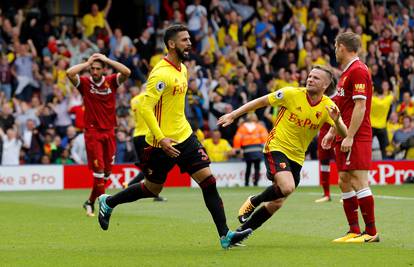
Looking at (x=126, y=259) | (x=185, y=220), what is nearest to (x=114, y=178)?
(x=185, y=220)

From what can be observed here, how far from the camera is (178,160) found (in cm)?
1155

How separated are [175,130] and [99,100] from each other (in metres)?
5.79

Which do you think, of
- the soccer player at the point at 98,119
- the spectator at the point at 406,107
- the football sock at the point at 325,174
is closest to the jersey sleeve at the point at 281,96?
the soccer player at the point at 98,119

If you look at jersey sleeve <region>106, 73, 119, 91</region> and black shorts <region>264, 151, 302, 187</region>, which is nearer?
black shorts <region>264, 151, 302, 187</region>

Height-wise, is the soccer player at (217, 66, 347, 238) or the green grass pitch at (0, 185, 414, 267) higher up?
the soccer player at (217, 66, 347, 238)

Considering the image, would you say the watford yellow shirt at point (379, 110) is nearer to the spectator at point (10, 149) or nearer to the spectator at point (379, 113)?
the spectator at point (379, 113)

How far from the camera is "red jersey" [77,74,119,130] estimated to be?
1697 cm

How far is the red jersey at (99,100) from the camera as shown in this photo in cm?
1697

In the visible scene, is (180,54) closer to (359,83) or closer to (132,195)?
(132,195)

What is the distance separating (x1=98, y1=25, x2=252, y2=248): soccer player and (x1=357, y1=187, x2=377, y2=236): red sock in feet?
5.32

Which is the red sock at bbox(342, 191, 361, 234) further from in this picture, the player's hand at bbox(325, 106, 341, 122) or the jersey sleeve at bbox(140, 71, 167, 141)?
the jersey sleeve at bbox(140, 71, 167, 141)

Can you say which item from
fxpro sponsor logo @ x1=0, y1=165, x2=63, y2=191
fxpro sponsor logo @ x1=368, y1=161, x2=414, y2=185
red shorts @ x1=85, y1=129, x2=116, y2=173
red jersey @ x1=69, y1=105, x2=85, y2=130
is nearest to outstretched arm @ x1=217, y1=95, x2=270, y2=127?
red shorts @ x1=85, y1=129, x2=116, y2=173

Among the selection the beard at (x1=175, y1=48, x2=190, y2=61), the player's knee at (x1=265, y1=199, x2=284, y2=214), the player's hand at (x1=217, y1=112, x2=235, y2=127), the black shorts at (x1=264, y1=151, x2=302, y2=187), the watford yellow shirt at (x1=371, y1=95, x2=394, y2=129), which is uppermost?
the beard at (x1=175, y1=48, x2=190, y2=61)

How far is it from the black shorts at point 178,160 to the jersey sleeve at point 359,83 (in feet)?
6.22
